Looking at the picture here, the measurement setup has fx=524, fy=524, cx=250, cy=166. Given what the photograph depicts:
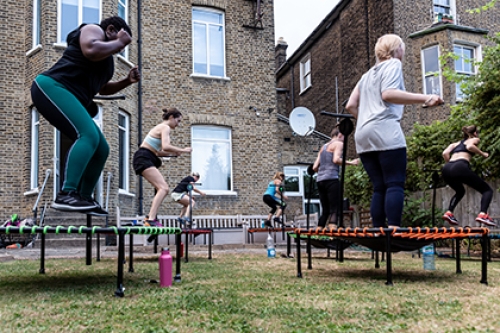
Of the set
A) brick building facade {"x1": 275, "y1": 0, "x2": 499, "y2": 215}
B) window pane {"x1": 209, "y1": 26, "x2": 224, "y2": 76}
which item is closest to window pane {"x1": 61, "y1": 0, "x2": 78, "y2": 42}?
window pane {"x1": 209, "y1": 26, "x2": 224, "y2": 76}

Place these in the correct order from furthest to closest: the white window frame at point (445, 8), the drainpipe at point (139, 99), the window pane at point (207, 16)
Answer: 1. the white window frame at point (445, 8)
2. the window pane at point (207, 16)
3. the drainpipe at point (139, 99)

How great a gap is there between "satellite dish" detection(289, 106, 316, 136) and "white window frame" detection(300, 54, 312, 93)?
746 centimetres

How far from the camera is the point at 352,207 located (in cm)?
1695

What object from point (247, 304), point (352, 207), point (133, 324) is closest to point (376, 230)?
point (247, 304)

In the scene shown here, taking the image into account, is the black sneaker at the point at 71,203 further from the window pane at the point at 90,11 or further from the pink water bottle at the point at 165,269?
the window pane at the point at 90,11

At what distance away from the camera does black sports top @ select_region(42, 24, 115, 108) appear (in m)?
4.07

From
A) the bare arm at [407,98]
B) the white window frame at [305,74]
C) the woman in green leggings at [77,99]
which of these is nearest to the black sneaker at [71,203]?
the woman in green leggings at [77,99]

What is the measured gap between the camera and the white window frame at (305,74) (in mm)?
25856

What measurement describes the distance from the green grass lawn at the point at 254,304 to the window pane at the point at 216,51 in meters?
12.3

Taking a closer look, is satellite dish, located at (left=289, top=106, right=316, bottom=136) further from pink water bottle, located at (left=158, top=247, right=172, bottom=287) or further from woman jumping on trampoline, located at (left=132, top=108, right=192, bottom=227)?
pink water bottle, located at (left=158, top=247, right=172, bottom=287)

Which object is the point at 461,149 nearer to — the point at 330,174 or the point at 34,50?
the point at 330,174

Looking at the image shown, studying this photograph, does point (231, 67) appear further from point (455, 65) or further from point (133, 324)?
point (133, 324)

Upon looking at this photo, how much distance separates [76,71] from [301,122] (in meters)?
14.5

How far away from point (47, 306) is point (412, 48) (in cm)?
1848
